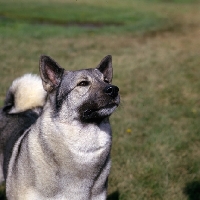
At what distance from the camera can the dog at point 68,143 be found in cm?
349

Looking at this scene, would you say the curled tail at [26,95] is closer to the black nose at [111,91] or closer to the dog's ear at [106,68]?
the dog's ear at [106,68]

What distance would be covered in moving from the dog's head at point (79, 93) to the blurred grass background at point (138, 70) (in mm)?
1688

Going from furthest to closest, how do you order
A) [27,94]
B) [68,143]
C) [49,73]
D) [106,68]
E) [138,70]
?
[138,70] < [27,94] < [106,68] < [49,73] < [68,143]

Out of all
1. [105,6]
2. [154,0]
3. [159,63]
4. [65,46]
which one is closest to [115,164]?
[159,63]

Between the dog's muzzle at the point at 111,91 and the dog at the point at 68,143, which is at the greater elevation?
the dog's muzzle at the point at 111,91

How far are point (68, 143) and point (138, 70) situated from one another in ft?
23.5

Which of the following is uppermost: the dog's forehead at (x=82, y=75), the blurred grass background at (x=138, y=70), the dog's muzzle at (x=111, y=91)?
the dog's forehead at (x=82, y=75)

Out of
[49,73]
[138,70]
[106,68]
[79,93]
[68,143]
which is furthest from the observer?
[138,70]

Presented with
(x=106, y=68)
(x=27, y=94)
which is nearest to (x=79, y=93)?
(x=106, y=68)

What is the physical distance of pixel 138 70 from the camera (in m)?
10.5

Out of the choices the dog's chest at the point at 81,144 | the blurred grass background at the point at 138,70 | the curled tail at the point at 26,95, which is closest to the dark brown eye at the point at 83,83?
the dog's chest at the point at 81,144

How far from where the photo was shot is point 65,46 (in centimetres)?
1331

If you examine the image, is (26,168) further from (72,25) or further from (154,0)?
(154,0)

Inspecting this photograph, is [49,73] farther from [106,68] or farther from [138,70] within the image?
[138,70]
